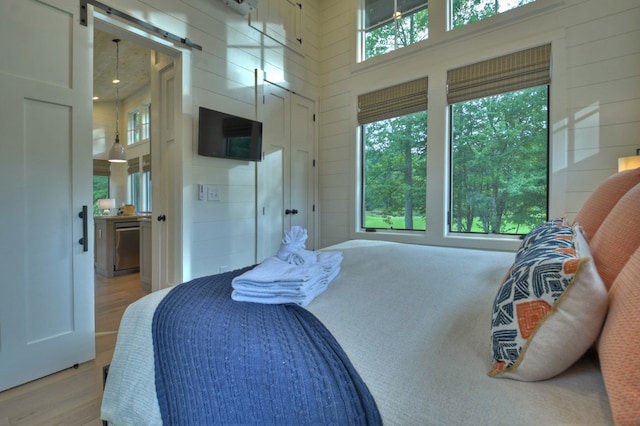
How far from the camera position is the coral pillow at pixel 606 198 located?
1.06 m

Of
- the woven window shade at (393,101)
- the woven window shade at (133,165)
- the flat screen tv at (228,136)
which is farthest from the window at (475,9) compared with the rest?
the woven window shade at (133,165)

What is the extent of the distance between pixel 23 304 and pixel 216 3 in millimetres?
2908

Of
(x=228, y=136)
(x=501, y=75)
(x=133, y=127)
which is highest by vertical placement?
(x=133, y=127)

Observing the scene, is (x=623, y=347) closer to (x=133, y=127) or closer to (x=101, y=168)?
(x=133, y=127)

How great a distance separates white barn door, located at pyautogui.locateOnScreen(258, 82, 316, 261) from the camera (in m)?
3.45

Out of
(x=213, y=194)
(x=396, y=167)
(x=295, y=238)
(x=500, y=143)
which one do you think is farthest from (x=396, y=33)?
(x=295, y=238)

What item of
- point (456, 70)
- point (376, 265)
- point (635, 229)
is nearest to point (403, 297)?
point (376, 265)

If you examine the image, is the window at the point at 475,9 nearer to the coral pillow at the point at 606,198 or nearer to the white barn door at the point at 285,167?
the white barn door at the point at 285,167

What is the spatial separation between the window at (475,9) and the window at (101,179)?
751 cm

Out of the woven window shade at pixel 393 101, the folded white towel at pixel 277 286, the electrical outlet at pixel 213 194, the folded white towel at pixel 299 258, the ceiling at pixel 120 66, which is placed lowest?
the folded white towel at pixel 277 286

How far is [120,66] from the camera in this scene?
521 centimetres

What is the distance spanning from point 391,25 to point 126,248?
15.9 feet

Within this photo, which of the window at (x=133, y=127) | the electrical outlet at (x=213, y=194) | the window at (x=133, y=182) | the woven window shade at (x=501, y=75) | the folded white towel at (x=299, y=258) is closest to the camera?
the folded white towel at (x=299, y=258)

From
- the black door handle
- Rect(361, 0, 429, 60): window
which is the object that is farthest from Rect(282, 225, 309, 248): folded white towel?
Rect(361, 0, 429, 60): window
